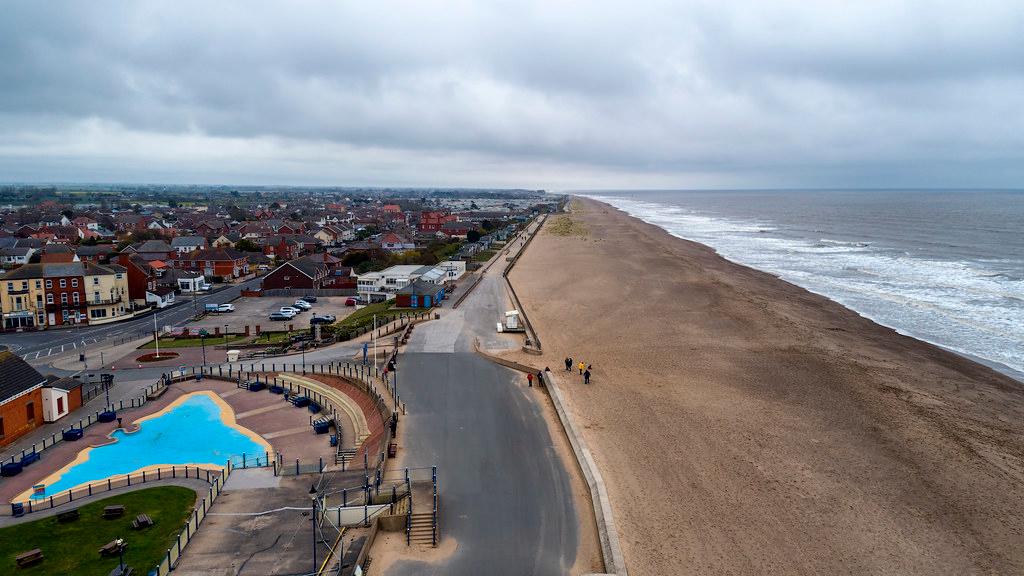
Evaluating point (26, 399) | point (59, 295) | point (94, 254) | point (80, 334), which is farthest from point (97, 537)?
point (94, 254)

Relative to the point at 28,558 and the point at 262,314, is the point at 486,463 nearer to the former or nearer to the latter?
the point at 28,558

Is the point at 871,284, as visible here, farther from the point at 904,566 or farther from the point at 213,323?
the point at 213,323

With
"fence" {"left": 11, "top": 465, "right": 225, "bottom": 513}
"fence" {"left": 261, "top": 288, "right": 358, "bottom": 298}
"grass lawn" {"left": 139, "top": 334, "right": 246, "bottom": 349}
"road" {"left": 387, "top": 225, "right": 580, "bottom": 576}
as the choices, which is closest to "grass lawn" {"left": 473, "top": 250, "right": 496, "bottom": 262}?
"fence" {"left": 261, "top": 288, "right": 358, "bottom": 298}

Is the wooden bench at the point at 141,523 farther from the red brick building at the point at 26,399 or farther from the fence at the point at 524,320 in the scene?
the fence at the point at 524,320

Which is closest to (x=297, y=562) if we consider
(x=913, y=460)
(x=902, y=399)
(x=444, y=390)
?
(x=444, y=390)

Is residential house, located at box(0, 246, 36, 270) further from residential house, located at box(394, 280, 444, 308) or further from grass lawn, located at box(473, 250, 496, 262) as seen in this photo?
residential house, located at box(394, 280, 444, 308)

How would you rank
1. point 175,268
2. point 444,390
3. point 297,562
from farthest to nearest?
point 175,268, point 444,390, point 297,562
